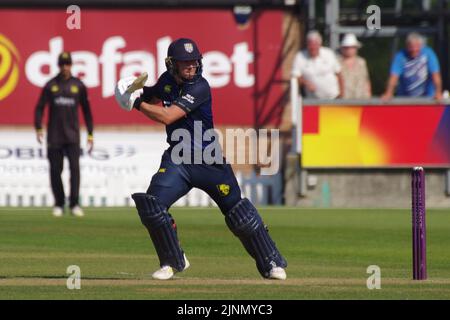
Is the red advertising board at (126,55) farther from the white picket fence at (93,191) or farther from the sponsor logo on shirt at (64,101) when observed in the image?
the sponsor logo on shirt at (64,101)

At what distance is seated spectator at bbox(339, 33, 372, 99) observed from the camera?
24.1m

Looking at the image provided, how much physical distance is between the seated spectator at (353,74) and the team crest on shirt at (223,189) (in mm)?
11421

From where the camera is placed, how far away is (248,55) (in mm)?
25547


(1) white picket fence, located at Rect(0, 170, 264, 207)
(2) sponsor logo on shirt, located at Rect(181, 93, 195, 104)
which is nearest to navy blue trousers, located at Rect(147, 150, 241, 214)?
(2) sponsor logo on shirt, located at Rect(181, 93, 195, 104)

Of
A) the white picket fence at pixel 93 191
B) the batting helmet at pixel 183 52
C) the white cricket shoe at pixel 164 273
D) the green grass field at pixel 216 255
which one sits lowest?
the white picket fence at pixel 93 191

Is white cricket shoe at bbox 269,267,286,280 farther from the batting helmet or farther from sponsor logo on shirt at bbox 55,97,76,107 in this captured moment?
sponsor logo on shirt at bbox 55,97,76,107

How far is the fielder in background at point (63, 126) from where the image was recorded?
69.7ft

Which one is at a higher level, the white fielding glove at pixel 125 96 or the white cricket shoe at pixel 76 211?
the white fielding glove at pixel 125 96

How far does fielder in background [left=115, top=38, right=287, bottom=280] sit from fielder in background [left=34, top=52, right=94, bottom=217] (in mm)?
8369

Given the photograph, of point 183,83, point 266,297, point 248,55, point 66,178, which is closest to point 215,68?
point 248,55

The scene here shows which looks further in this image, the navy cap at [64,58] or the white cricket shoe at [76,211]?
the white cricket shoe at [76,211]

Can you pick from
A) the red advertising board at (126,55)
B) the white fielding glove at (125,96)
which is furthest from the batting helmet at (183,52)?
the red advertising board at (126,55)
